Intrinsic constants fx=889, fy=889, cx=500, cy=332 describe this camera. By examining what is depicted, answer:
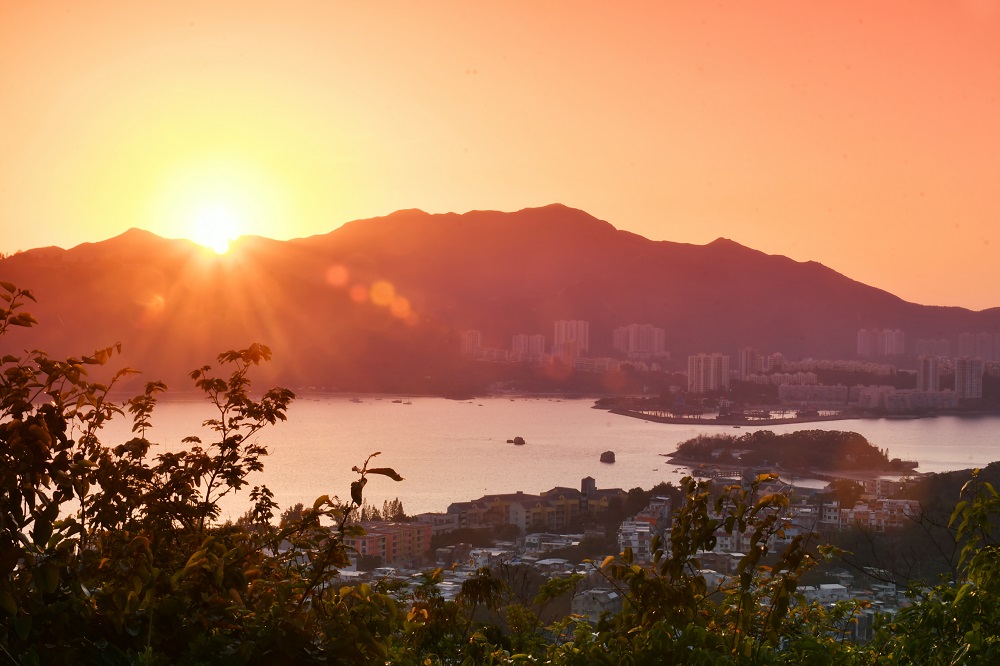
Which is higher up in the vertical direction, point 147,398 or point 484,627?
point 147,398

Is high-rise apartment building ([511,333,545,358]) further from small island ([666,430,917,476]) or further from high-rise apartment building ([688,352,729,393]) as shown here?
small island ([666,430,917,476])

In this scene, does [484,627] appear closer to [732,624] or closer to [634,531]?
[732,624]

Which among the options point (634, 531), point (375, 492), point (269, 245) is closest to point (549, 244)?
point (269, 245)

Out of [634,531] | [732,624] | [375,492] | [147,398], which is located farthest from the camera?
[375,492]

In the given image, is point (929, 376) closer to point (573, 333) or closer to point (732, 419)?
point (732, 419)

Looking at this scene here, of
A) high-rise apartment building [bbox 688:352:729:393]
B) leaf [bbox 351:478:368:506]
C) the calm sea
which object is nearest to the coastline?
the calm sea

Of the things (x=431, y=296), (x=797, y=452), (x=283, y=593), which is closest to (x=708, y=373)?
(x=431, y=296)
